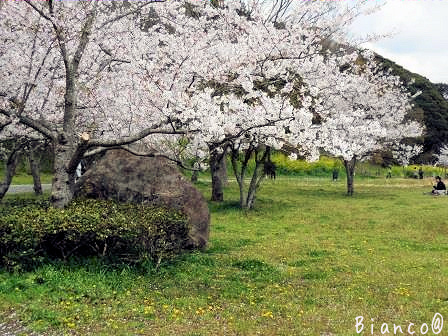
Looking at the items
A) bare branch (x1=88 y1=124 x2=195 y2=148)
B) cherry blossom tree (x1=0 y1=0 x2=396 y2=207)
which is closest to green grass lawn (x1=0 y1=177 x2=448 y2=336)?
bare branch (x1=88 y1=124 x2=195 y2=148)

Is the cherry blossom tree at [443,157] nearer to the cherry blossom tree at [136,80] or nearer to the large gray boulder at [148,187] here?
the cherry blossom tree at [136,80]

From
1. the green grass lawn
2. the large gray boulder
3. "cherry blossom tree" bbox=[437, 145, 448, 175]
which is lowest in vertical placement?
the green grass lawn

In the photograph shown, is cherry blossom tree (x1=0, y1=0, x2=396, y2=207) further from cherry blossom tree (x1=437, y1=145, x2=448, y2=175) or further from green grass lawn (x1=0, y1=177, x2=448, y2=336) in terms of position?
cherry blossom tree (x1=437, y1=145, x2=448, y2=175)

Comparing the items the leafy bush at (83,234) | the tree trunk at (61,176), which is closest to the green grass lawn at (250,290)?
the leafy bush at (83,234)

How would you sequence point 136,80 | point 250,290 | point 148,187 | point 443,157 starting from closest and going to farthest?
point 250,290, point 136,80, point 148,187, point 443,157

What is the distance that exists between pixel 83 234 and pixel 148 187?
9.61 feet

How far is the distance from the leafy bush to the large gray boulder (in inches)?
48.3

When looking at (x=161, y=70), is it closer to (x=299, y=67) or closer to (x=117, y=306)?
(x=299, y=67)

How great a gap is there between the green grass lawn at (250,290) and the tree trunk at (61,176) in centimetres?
193

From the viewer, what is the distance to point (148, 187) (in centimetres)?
1177

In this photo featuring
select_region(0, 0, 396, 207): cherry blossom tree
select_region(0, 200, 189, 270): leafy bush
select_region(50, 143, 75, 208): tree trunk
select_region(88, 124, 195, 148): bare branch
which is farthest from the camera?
select_region(50, 143, 75, 208): tree trunk

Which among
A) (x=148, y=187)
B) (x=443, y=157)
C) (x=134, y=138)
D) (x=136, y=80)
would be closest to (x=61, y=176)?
(x=134, y=138)

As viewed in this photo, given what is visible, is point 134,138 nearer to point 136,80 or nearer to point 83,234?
point 136,80

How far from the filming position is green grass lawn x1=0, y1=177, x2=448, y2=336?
6.98 meters
